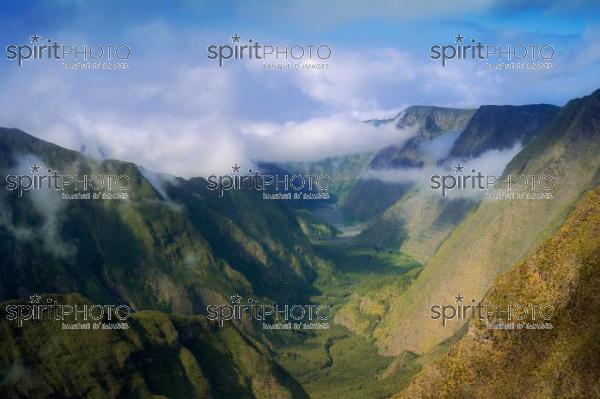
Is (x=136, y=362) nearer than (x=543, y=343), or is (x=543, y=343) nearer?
(x=543, y=343)

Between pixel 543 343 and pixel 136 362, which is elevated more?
pixel 543 343

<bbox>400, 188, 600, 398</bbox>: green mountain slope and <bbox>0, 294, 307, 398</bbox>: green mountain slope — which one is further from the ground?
<bbox>400, 188, 600, 398</bbox>: green mountain slope

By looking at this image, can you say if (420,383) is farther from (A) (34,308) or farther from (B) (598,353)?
(A) (34,308)

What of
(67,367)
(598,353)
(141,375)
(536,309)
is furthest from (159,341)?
(598,353)

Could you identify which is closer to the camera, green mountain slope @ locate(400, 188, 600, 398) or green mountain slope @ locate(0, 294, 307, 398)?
green mountain slope @ locate(400, 188, 600, 398)

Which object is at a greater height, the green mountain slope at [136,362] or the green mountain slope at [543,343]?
the green mountain slope at [543,343]
